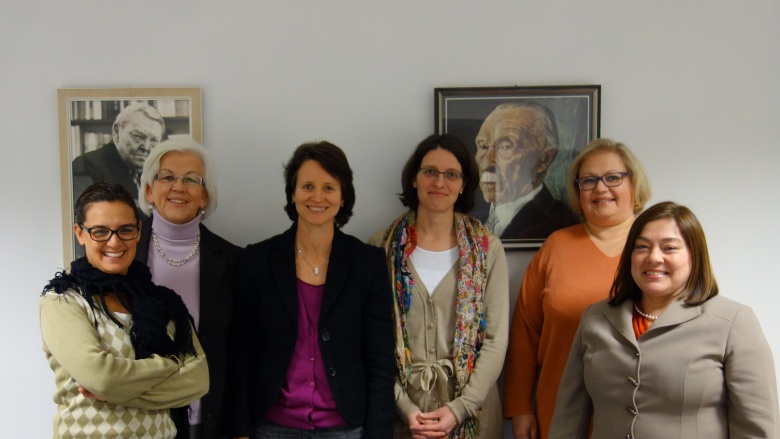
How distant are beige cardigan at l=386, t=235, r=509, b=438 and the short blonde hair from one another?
46cm

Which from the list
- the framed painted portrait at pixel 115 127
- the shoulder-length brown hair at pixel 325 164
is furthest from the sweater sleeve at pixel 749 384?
the framed painted portrait at pixel 115 127

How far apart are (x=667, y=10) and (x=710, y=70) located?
351mm

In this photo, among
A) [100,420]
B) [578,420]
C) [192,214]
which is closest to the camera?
[100,420]

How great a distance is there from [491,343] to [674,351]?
751 mm

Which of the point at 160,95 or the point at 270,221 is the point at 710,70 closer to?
the point at 270,221

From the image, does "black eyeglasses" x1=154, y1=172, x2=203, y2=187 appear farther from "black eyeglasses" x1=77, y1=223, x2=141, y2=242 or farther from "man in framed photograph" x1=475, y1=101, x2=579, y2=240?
"man in framed photograph" x1=475, y1=101, x2=579, y2=240

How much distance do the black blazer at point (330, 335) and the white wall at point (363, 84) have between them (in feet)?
1.79

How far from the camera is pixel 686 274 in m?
1.67

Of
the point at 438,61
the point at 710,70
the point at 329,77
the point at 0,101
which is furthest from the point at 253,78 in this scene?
the point at 710,70

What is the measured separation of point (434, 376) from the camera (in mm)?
2150

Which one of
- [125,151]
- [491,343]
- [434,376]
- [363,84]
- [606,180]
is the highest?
[363,84]

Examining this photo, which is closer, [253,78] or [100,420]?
[100,420]

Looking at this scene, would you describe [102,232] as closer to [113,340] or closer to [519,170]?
[113,340]

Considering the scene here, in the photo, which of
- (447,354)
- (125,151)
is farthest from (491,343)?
(125,151)
